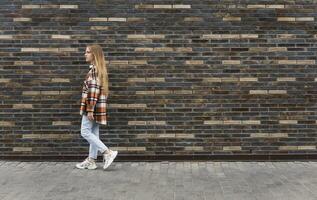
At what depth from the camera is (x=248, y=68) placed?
679 cm

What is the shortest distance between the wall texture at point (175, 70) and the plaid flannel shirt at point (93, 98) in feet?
1.54

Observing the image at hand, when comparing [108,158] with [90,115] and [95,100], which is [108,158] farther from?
[95,100]

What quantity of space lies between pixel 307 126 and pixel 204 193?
101 inches

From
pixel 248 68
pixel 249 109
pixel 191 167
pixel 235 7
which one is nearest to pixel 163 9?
pixel 235 7

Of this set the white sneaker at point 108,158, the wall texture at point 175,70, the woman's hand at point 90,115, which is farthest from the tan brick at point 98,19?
the white sneaker at point 108,158

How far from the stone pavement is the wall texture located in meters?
0.46

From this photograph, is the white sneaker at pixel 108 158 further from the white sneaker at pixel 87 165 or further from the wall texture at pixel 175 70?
the wall texture at pixel 175 70

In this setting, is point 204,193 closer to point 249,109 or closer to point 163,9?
point 249,109

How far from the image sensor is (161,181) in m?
5.68

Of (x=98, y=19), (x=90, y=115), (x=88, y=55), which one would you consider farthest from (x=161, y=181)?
(x=98, y=19)

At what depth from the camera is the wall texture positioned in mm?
6777

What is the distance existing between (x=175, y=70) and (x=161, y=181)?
6.34 ft

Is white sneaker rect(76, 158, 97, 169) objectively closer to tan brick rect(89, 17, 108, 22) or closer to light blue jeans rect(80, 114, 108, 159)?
light blue jeans rect(80, 114, 108, 159)

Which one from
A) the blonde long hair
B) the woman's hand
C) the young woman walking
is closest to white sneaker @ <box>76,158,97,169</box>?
the young woman walking
